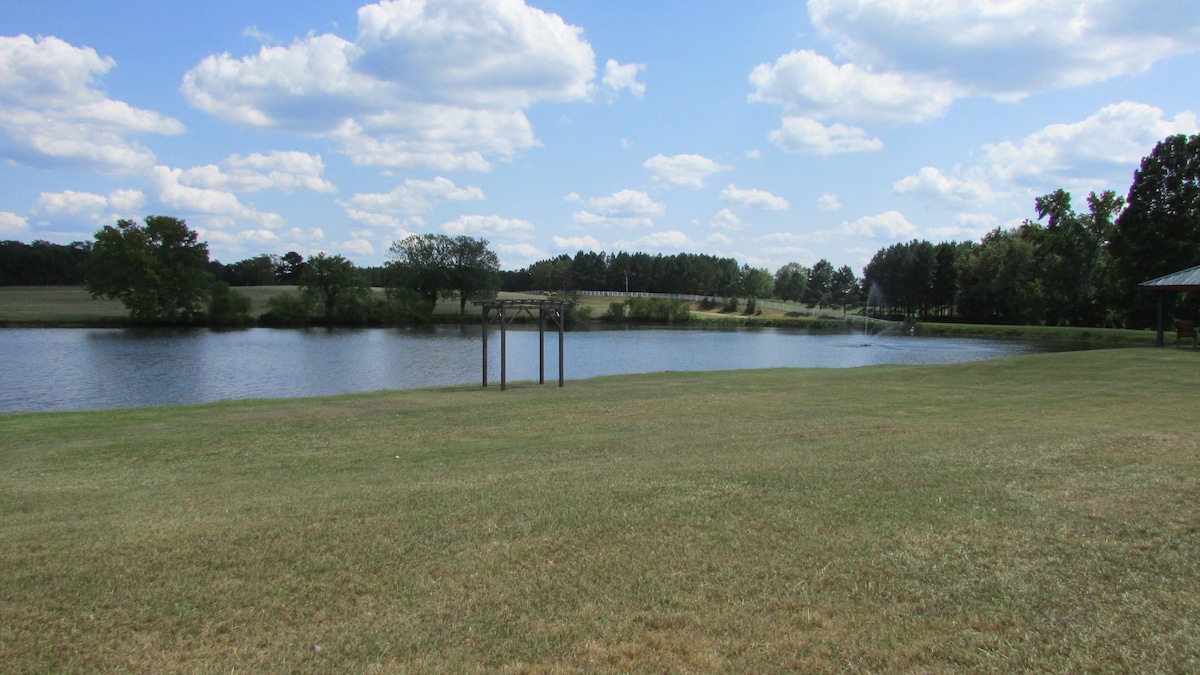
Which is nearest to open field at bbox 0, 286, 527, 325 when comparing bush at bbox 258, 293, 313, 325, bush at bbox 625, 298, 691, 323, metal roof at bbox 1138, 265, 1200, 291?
bush at bbox 258, 293, 313, 325

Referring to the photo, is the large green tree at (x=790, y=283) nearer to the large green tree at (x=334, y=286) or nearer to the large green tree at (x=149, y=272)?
the large green tree at (x=334, y=286)

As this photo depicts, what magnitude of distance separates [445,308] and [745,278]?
61.7 meters

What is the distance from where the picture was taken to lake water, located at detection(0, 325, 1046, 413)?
2508cm

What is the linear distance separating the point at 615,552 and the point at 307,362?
114ft

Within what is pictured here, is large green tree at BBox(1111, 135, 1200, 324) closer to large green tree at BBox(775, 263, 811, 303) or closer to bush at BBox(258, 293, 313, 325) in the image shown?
bush at BBox(258, 293, 313, 325)

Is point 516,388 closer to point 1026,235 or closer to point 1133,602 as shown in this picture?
point 1133,602

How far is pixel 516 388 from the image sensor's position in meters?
22.3

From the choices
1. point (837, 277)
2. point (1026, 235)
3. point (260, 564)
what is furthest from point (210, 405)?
point (837, 277)

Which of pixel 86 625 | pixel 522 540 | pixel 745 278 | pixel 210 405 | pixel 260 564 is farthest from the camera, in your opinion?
pixel 745 278

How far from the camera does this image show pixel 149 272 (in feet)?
243

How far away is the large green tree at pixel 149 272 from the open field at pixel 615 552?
73.6 metres

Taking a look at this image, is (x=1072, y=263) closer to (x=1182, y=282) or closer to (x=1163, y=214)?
(x=1163, y=214)

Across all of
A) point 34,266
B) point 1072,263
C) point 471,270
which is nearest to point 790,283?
point 471,270

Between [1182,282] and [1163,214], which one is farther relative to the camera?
[1163,214]
